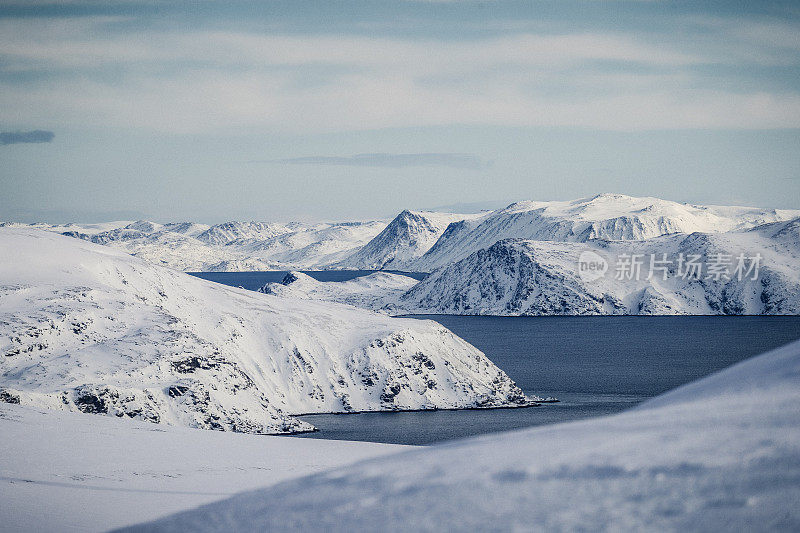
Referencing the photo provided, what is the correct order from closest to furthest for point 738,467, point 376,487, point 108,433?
point 738,467 < point 376,487 < point 108,433

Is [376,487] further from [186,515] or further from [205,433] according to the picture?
[205,433]

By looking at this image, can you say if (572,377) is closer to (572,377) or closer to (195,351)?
(572,377)

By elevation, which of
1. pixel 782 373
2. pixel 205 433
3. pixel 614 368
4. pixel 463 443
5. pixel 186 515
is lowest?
pixel 614 368

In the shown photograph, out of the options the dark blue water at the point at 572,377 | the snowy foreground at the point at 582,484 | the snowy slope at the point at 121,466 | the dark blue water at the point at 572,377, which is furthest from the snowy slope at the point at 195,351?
the snowy foreground at the point at 582,484

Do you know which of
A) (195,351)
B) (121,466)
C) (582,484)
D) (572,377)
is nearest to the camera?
(582,484)

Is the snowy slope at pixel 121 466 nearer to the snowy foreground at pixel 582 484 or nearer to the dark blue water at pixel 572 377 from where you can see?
the snowy foreground at pixel 582 484

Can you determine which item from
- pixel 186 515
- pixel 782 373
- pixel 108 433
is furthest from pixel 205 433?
pixel 782 373

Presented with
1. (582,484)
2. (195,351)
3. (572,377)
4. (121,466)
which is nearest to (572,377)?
(572,377)

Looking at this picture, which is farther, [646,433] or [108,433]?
[108,433]
